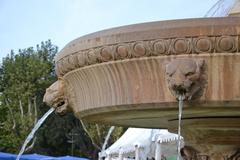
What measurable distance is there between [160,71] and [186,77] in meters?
0.17

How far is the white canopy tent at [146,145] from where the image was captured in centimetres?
1122

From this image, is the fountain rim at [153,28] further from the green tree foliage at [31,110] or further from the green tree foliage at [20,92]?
the green tree foliage at [20,92]

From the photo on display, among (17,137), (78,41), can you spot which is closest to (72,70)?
(78,41)

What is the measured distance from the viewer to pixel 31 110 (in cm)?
3962

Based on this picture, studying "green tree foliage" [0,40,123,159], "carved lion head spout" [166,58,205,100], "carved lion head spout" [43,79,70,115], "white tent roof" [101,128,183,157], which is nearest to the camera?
"carved lion head spout" [166,58,205,100]

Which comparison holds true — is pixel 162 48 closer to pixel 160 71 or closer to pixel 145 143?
pixel 160 71

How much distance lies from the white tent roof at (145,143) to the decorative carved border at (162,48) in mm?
7800

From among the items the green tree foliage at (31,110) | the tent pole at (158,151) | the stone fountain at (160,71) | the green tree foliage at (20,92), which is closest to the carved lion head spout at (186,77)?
the stone fountain at (160,71)

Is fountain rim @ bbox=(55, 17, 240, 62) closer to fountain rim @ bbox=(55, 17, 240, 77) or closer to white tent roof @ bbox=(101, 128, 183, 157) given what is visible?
fountain rim @ bbox=(55, 17, 240, 77)

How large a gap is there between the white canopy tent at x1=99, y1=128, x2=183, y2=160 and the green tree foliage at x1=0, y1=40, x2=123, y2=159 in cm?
1951

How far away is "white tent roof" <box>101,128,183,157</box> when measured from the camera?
1116 cm

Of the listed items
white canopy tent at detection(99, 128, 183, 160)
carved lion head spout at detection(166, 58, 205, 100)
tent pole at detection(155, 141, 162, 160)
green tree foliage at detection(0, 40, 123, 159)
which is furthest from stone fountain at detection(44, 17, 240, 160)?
green tree foliage at detection(0, 40, 123, 159)

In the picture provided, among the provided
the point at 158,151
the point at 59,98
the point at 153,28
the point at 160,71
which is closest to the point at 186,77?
the point at 160,71

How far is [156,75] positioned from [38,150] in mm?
42174
